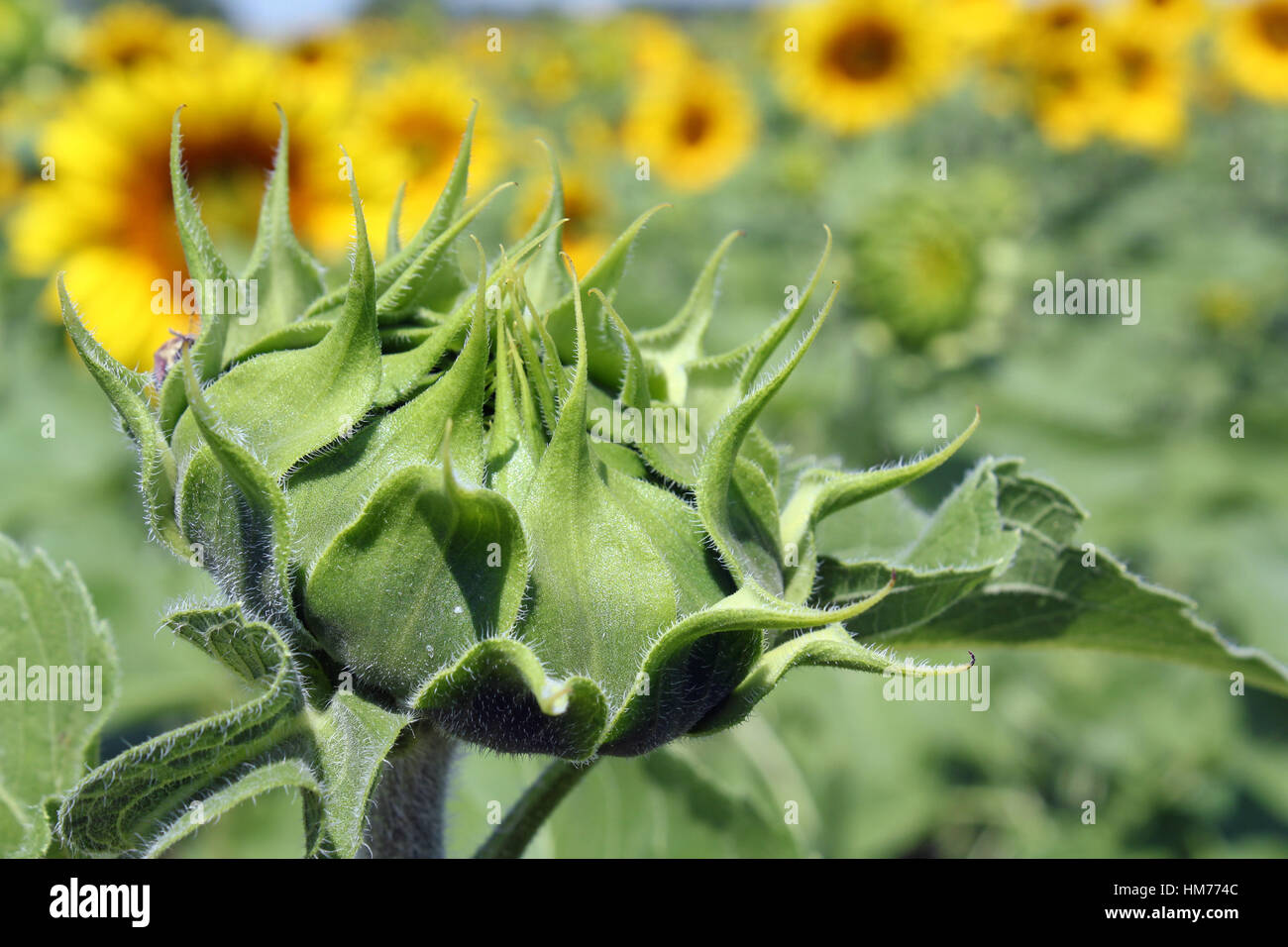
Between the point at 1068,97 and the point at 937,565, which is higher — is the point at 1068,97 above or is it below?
above

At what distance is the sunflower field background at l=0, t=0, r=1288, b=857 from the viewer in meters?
3.29

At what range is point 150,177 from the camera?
11.3 ft

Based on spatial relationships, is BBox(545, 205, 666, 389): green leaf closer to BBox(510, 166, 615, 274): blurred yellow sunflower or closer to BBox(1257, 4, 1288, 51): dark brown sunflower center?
BBox(510, 166, 615, 274): blurred yellow sunflower

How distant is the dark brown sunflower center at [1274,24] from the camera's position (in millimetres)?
6379

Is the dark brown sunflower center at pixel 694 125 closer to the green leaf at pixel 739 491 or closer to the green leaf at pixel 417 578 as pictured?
the green leaf at pixel 739 491

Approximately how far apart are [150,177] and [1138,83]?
4868 mm

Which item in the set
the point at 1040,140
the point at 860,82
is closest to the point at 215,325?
the point at 860,82

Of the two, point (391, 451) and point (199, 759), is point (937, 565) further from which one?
point (199, 759)

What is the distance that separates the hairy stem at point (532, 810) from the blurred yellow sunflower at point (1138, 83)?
18.5 ft

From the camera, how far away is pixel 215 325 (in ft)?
3.81

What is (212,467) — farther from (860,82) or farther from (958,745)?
(860,82)

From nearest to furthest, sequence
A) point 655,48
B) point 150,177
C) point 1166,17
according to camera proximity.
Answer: point 150,177, point 1166,17, point 655,48

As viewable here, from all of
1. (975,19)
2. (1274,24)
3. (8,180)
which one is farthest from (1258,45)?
(8,180)
